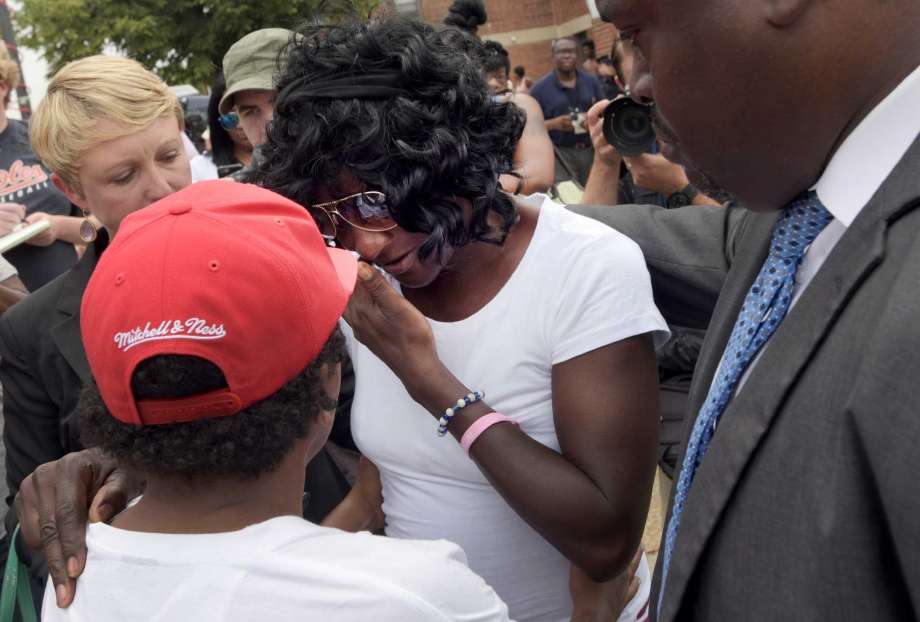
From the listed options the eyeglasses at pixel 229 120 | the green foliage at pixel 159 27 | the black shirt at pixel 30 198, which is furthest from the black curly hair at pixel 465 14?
the green foliage at pixel 159 27

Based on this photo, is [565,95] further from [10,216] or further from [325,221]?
[325,221]

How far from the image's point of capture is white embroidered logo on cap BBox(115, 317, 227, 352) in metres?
1.21

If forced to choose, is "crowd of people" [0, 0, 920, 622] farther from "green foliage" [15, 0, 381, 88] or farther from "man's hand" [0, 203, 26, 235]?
"green foliage" [15, 0, 381, 88]

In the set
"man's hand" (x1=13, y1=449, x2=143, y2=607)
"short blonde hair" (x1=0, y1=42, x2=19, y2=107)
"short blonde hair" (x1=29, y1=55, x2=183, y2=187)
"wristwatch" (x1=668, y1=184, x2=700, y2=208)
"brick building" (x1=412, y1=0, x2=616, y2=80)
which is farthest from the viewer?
"brick building" (x1=412, y1=0, x2=616, y2=80)

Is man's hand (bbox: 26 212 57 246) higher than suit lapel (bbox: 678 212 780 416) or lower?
lower

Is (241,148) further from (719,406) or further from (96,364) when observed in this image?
(719,406)

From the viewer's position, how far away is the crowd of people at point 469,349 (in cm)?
101

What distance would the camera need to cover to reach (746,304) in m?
1.28

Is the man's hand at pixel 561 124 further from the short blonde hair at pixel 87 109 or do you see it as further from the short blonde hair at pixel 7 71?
the short blonde hair at pixel 87 109

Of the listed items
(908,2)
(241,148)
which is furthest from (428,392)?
(241,148)

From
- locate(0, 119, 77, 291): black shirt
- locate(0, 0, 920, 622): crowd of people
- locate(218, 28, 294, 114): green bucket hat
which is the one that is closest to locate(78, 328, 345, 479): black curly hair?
locate(0, 0, 920, 622): crowd of people

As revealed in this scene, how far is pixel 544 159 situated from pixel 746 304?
7.18ft

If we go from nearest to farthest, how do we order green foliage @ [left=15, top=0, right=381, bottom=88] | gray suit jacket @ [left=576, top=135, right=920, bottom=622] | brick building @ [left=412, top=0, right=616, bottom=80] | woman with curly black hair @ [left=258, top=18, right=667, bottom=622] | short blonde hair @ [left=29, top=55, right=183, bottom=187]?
gray suit jacket @ [left=576, top=135, right=920, bottom=622] → woman with curly black hair @ [left=258, top=18, right=667, bottom=622] → short blonde hair @ [left=29, top=55, right=183, bottom=187] → green foliage @ [left=15, top=0, right=381, bottom=88] → brick building @ [left=412, top=0, right=616, bottom=80]

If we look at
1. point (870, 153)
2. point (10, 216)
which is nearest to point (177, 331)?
point (870, 153)
